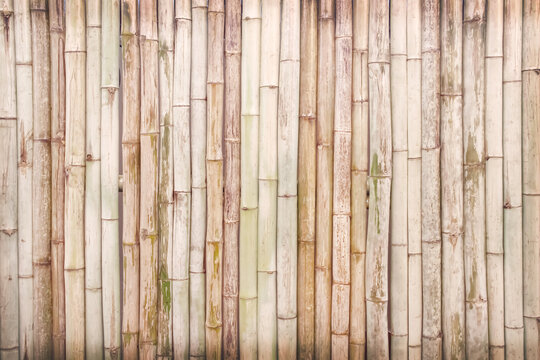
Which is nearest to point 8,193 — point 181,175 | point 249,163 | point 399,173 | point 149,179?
point 149,179

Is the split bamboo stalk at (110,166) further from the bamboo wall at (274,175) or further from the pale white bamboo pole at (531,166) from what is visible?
the pale white bamboo pole at (531,166)

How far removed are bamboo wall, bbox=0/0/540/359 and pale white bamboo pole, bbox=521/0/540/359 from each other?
1 cm

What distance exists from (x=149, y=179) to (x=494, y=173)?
2.37 meters

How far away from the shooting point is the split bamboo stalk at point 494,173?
2.81m

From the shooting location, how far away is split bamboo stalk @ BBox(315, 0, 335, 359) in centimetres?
284

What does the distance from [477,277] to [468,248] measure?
21cm

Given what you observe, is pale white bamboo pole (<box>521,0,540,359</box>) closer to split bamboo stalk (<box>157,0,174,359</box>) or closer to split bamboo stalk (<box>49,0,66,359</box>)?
split bamboo stalk (<box>157,0,174,359</box>)

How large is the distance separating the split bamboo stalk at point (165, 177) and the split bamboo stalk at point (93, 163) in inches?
16.7

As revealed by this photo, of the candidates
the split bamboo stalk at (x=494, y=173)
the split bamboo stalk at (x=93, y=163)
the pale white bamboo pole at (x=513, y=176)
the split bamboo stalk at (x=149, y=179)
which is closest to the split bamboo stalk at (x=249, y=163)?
the split bamboo stalk at (x=149, y=179)

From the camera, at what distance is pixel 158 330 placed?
2.92m

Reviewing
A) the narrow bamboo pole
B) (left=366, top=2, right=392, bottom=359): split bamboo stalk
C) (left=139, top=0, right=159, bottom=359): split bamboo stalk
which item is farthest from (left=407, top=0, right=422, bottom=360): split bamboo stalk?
(left=139, top=0, right=159, bottom=359): split bamboo stalk

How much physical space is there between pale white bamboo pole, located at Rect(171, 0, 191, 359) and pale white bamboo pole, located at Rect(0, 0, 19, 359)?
1110 mm

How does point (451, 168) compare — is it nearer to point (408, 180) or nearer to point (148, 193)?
point (408, 180)

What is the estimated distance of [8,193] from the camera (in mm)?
2877
